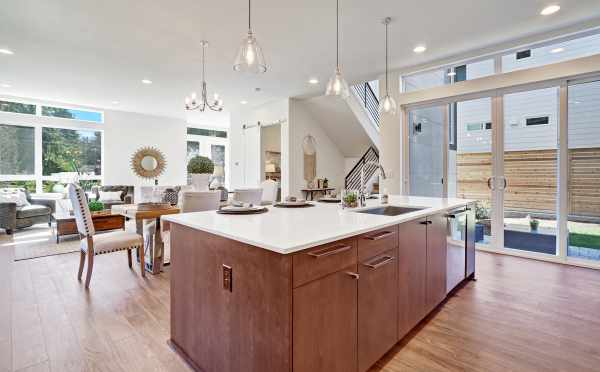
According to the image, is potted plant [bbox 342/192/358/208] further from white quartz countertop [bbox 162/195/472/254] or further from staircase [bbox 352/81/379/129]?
staircase [bbox 352/81/379/129]

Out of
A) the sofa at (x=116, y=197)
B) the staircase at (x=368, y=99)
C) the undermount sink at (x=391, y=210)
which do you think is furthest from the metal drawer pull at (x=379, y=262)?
the sofa at (x=116, y=197)

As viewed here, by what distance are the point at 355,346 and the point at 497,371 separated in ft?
3.07

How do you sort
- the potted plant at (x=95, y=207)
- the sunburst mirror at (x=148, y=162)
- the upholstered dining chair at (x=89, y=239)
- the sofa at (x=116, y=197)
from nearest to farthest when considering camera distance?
1. the upholstered dining chair at (x=89, y=239)
2. the potted plant at (x=95, y=207)
3. the sofa at (x=116, y=197)
4. the sunburst mirror at (x=148, y=162)

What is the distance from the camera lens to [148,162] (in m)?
8.74

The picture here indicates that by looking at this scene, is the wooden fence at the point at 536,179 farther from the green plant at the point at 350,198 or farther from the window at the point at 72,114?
the window at the point at 72,114

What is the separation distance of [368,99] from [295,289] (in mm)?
7118

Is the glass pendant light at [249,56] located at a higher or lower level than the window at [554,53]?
lower

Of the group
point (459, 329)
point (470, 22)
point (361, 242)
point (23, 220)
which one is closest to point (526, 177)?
point (470, 22)

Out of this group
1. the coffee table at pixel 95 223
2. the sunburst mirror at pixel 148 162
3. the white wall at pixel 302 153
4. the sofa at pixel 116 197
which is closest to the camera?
the coffee table at pixel 95 223

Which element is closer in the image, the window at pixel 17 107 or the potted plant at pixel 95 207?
the potted plant at pixel 95 207

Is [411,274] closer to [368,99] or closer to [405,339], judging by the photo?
[405,339]

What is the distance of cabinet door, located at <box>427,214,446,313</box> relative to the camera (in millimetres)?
2156

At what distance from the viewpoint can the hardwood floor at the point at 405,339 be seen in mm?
1732

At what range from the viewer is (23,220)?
539 cm
